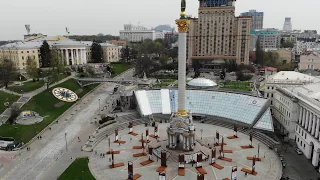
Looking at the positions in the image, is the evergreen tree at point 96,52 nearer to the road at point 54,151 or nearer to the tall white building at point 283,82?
the road at point 54,151

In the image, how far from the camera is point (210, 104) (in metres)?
64.1

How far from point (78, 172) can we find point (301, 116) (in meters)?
37.9

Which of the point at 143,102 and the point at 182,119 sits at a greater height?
the point at 182,119

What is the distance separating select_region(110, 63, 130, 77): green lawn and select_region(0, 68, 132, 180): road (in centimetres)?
4694

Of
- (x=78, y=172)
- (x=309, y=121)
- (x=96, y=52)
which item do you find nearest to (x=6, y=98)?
(x=78, y=172)

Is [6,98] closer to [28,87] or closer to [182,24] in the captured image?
[28,87]

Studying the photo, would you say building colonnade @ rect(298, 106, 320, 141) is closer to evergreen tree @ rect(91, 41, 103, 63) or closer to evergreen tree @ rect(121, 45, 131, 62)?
evergreen tree @ rect(91, 41, 103, 63)

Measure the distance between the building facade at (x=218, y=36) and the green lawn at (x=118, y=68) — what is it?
30.5 meters

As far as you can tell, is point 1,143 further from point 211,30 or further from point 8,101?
point 211,30

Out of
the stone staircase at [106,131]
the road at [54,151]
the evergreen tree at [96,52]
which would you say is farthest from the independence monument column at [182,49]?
the evergreen tree at [96,52]

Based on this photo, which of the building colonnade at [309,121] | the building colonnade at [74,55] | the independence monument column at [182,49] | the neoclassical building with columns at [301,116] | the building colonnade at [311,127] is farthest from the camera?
the building colonnade at [74,55]

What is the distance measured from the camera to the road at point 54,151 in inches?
1539

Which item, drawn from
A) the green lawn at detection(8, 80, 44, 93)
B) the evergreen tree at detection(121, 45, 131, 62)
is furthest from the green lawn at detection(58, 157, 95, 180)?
the evergreen tree at detection(121, 45, 131, 62)

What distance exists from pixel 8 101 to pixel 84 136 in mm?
24033
